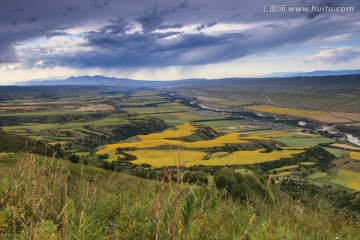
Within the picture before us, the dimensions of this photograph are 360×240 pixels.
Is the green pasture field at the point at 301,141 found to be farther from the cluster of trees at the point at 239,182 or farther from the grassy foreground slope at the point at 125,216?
the grassy foreground slope at the point at 125,216

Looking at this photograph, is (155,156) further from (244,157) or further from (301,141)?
(301,141)

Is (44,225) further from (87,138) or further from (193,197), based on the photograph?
(87,138)

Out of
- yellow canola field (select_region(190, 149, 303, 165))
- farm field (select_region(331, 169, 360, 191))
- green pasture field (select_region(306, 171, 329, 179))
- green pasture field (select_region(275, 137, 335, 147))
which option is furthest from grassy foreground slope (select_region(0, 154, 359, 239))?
green pasture field (select_region(275, 137, 335, 147))

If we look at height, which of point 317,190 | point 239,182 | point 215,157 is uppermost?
point 239,182

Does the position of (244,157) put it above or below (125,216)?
below

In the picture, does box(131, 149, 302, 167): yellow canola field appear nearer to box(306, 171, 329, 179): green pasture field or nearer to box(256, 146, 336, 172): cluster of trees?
box(256, 146, 336, 172): cluster of trees

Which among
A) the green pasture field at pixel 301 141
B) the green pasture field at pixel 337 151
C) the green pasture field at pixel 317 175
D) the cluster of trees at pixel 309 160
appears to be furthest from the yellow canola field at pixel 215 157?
the green pasture field at pixel 301 141

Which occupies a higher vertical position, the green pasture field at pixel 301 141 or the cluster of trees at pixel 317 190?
the cluster of trees at pixel 317 190

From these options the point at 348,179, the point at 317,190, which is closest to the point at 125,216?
Answer: the point at 317,190

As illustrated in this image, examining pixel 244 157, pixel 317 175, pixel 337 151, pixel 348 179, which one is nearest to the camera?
pixel 348 179

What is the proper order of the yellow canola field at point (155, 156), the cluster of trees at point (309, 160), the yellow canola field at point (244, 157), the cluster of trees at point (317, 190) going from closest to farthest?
the cluster of trees at point (317, 190), the yellow canola field at point (155, 156), the yellow canola field at point (244, 157), the cluster of trees at point (309, 160)

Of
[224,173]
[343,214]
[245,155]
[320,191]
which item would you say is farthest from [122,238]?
[245,155]

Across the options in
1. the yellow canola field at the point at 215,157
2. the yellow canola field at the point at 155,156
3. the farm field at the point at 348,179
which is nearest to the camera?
the farm field at the point at 348,179

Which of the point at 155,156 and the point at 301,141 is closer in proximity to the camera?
the point at 155,156
